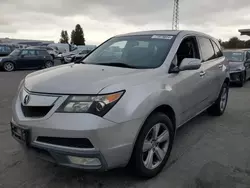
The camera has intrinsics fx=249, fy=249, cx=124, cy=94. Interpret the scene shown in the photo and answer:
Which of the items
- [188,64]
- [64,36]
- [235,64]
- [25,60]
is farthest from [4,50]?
[64,36]

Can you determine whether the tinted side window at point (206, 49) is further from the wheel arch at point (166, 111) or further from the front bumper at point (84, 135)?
the front bumper at point (84, 135)

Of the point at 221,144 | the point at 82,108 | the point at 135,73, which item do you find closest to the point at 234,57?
the point at 221,144

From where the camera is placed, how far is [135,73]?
2.77 meters

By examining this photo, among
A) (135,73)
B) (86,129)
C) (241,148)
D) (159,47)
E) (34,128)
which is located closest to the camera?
(86,129)

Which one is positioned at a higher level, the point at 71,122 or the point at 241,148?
the point at 71,122

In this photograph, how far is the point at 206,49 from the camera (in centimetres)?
450

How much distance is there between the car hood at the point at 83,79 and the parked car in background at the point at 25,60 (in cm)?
1435

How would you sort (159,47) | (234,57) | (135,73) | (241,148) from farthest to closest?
(234,57)
(241,148)
(159,47)
(135,73)

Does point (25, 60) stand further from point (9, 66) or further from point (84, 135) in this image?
point (84, 135)

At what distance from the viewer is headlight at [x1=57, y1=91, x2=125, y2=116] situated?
226 cm

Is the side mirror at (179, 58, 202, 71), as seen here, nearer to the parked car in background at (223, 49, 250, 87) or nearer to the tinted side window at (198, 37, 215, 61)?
the tinted side window at (198, 37, 215, 61)

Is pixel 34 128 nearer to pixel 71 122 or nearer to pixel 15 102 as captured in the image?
pixel 71 122

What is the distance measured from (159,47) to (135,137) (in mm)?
1479

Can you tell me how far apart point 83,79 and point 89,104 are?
39 cm
